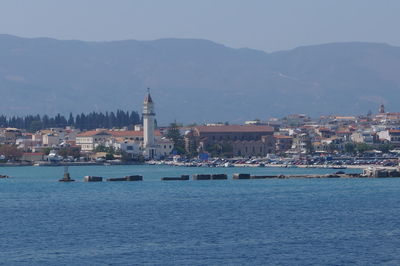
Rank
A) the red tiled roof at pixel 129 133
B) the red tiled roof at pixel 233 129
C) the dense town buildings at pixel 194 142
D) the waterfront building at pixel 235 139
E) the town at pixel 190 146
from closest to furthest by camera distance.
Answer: the town at pixel 190 146, the dense town buildings at pixel 194 142, the waterfront building at pixel 235 139, the red tiled roof at pixel 129 133, the red tiled roof at pixel 233 129

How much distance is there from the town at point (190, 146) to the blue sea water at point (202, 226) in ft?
180

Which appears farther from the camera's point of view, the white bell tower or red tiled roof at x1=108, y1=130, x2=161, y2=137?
red tiled roof at x1=108, y1=130, x2=161, y2=137

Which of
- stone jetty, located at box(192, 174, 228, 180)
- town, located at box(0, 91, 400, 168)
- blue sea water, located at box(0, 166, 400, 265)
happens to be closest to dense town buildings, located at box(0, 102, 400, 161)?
town, located at box(0, 91, 400, 168)

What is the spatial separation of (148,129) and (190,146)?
739 centimetres

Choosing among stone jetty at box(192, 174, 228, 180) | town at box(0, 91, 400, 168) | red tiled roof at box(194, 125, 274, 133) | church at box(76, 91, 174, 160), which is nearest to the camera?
stone jetty at box(192, 174, 228, 180)

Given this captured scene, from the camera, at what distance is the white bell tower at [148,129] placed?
127 meters

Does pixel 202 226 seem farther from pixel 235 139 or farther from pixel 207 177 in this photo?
pixel 235 139

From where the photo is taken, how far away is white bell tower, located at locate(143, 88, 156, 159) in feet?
415

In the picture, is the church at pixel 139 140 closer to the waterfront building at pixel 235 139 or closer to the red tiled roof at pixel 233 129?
the waterfront building at pixel 235 139

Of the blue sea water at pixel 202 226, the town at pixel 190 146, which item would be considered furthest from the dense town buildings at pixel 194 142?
the blue sea water at pixel 202 226

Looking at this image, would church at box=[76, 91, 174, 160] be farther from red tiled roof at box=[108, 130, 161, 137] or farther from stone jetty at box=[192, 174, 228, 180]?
stone jetty at box=[192, 174, 228, 180]

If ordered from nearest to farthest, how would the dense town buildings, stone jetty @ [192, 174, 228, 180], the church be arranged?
stone jetty @ [192, 174, 228, 180] < the church < the dense town buildings

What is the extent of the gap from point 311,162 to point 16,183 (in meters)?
41.0

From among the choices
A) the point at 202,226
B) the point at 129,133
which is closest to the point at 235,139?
the point at 129,133
